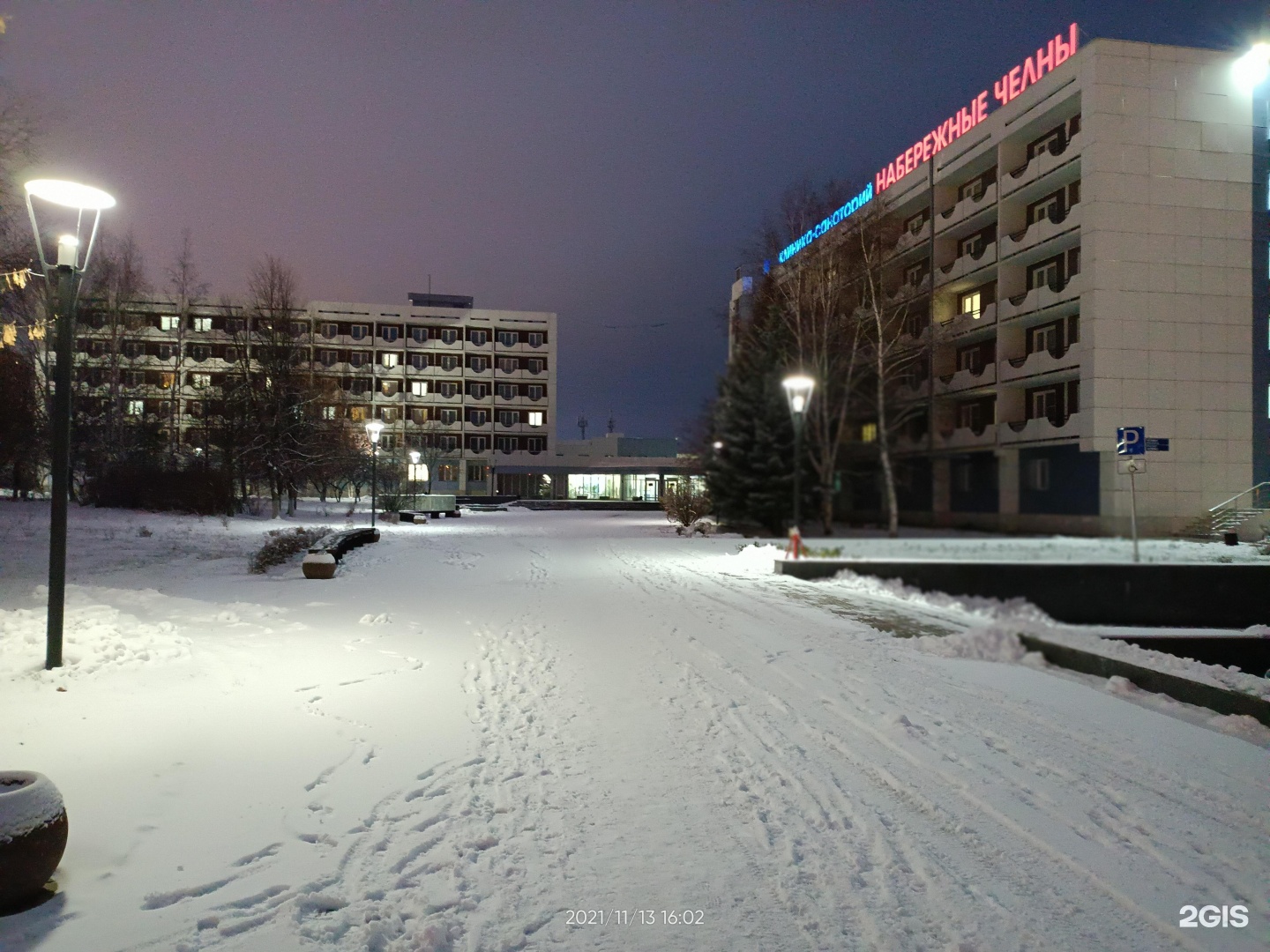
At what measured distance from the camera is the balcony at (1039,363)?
1190 inches

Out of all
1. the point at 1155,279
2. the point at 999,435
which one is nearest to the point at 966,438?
the point at 999,435

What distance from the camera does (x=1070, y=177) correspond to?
102 ft

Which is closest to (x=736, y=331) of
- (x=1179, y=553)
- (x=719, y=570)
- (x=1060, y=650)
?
→ (x=1179, y=553)

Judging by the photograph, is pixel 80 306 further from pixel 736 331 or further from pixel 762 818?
pixel 762 818

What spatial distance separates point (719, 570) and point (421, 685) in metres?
10.9

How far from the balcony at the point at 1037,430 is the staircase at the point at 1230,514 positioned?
4.99 metres

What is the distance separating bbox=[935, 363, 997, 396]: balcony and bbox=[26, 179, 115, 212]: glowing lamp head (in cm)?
3420

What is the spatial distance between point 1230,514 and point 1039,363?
8.55 meters

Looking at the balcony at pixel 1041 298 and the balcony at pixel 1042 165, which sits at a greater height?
the balcony at pixel 1042 165

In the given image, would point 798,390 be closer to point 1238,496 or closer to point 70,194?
point 70,194

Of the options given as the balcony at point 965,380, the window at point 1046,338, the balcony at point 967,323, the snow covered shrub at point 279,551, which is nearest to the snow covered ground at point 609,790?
the snow covered shrub at point 279,551

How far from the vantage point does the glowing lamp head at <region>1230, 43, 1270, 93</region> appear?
2962 cm

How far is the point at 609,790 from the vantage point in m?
4.82

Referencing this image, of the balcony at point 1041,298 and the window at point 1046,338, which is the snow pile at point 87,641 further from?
the window at point 1046,338
